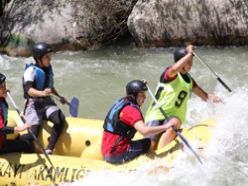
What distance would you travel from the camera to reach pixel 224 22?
10.3 m

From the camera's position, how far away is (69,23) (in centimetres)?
1080

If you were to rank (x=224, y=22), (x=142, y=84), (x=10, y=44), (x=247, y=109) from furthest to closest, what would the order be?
(x=10, y=44), (x=224, y=22), (x=247, y=109), (x=142, y=84)

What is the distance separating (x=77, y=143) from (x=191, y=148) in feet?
4.92

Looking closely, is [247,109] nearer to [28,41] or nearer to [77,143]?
[77,143]

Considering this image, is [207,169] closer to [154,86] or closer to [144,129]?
[144,129]

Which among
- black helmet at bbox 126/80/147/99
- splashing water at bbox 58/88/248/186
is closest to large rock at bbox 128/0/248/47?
splashing water at bbox 58/88/248/186

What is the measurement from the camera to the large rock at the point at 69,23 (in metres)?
10.7

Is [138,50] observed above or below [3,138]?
below

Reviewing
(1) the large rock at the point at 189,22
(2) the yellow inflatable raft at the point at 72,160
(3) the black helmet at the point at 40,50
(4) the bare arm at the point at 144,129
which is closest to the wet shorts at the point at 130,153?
(2) the yellow inflatable raft at the point at 72,160

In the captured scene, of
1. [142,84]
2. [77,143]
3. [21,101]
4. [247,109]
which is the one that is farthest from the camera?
[21,101]

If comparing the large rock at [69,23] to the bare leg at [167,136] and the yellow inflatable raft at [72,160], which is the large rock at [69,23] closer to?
the yellow inflatable raft at [72,160]

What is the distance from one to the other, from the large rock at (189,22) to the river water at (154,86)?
0.24m

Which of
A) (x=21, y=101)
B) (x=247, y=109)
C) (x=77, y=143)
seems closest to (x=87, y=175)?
(x=77, y=143)

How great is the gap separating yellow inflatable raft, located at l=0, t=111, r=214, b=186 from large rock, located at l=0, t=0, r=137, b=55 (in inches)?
213
